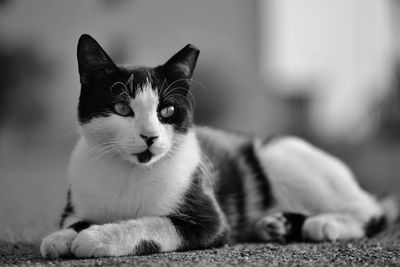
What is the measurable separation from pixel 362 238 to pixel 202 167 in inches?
29.4

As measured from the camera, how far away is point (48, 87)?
7.83m

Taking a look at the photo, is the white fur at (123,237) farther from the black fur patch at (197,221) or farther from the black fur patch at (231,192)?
the black fur patch at (231,192)

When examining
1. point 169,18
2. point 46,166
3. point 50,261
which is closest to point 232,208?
point 50,261

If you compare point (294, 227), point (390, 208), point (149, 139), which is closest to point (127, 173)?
point (149, 139)

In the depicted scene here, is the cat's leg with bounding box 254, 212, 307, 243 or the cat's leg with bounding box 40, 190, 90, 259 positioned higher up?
the cat's leg with bounding box 40, 190, 90, 259

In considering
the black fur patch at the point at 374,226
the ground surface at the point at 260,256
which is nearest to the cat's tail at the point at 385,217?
the black fur patch at the point at 374,226

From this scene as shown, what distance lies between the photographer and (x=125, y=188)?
5.98ft

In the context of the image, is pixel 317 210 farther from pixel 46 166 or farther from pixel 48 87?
pixel 48 87

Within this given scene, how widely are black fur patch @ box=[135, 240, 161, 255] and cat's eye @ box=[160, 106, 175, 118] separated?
415mm

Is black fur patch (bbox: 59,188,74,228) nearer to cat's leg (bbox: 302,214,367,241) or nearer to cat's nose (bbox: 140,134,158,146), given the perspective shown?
cat's nose (bbox: 140,134,158,146)

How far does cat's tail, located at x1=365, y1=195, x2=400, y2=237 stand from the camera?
7.72 feet

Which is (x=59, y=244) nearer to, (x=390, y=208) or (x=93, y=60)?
(x=93, y=60)

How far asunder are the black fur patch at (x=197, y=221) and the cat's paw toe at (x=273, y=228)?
0.91ft

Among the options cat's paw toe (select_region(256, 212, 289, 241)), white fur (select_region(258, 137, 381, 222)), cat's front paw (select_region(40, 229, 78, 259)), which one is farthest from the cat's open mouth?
white fur (select_region(258, 137, 381, 222))
